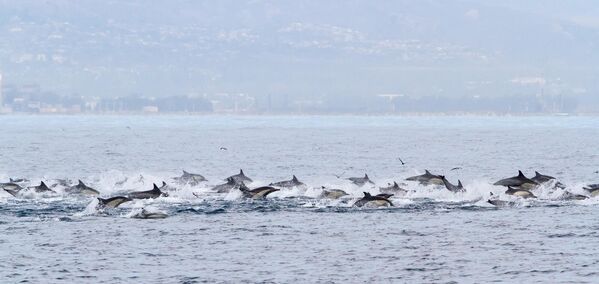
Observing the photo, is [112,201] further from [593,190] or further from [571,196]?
[593,190]

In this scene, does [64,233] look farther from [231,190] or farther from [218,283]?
[231,190]

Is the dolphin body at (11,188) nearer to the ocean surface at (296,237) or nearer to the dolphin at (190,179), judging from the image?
the ocean surface at (296,237)

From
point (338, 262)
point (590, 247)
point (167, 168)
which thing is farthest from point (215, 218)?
point (167, 168)

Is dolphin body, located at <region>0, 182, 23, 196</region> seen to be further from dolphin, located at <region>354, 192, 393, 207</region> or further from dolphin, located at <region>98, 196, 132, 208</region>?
dolphin, located at <region>354, 192, 393, 207</region>

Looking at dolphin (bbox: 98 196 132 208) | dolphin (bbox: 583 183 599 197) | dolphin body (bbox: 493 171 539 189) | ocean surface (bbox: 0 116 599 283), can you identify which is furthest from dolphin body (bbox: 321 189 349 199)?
dolphin (bbox: 583 183 599 197)

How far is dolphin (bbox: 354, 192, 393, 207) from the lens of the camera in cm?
5033

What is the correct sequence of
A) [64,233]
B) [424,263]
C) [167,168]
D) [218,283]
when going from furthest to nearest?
[167,168]
[64,233]
[424,263]
[218,283]

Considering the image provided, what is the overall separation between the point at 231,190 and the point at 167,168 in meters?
40.1

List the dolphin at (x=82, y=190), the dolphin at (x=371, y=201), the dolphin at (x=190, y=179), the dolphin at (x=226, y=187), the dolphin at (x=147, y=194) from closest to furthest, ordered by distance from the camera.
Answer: the dolphin at (x=371, y=201) < the dolphin at (x=147, y=194) < the dolphin at (x=82, y=190) < the dolphin at (x=226, y=187) < the dolphin at (x=190, y=179)

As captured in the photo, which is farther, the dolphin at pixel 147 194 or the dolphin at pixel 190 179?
the dolphin at pixel 190 179

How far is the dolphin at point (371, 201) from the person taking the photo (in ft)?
165

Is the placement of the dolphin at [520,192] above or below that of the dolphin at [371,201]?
above

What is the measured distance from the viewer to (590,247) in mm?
40281

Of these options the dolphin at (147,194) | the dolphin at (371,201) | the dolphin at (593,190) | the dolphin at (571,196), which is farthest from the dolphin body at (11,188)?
the dolphin at (593,190)
